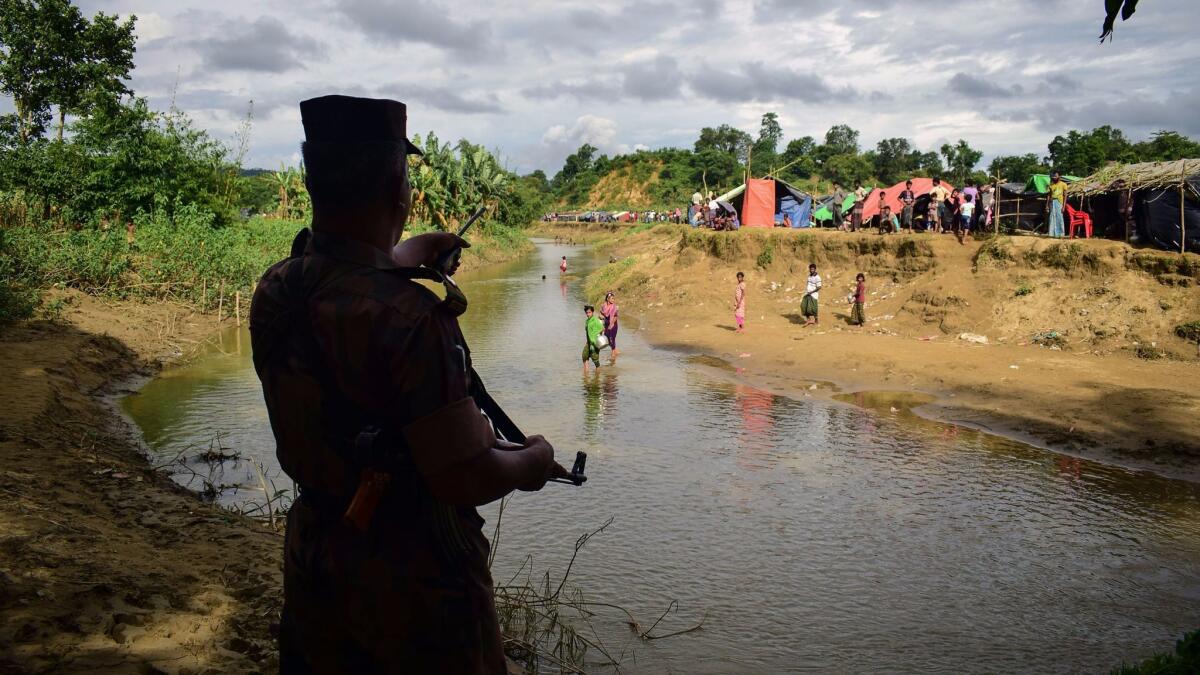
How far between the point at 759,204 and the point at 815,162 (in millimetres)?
54921

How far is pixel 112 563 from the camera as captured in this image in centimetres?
484

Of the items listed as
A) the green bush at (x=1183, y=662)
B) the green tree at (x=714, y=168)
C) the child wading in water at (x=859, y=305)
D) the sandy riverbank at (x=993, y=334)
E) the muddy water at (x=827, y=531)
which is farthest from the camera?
the green tree at (x=714, y=168)

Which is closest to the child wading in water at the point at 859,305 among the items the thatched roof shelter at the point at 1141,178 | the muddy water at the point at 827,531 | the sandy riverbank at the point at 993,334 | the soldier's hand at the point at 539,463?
the sandy riverbank at the point at 993,334

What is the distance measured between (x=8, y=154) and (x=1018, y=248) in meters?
24.2

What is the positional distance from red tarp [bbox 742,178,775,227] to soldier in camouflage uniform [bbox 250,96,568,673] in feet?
99.2

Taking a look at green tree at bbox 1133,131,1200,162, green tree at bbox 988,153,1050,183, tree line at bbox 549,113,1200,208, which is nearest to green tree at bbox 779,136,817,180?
tree line at bbox 549,113,1200,208

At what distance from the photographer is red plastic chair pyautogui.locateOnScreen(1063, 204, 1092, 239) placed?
19422mm

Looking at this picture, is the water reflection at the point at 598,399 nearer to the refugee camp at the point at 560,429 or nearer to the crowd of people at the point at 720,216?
the refugee camp at the point at 560,429

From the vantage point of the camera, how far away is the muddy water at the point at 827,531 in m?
6.36

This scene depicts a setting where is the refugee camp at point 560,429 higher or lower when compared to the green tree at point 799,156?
lower

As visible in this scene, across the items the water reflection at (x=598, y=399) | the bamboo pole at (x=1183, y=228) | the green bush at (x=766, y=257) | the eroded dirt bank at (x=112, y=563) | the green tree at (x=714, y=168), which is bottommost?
the water reflection at (x=598, y=399)

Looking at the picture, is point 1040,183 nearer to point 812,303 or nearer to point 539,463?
point 812,303

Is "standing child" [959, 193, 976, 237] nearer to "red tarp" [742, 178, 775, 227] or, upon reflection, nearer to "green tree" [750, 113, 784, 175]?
"red tarp" [742, 178, 775, 227]

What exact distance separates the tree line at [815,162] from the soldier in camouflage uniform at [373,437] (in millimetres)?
31476
